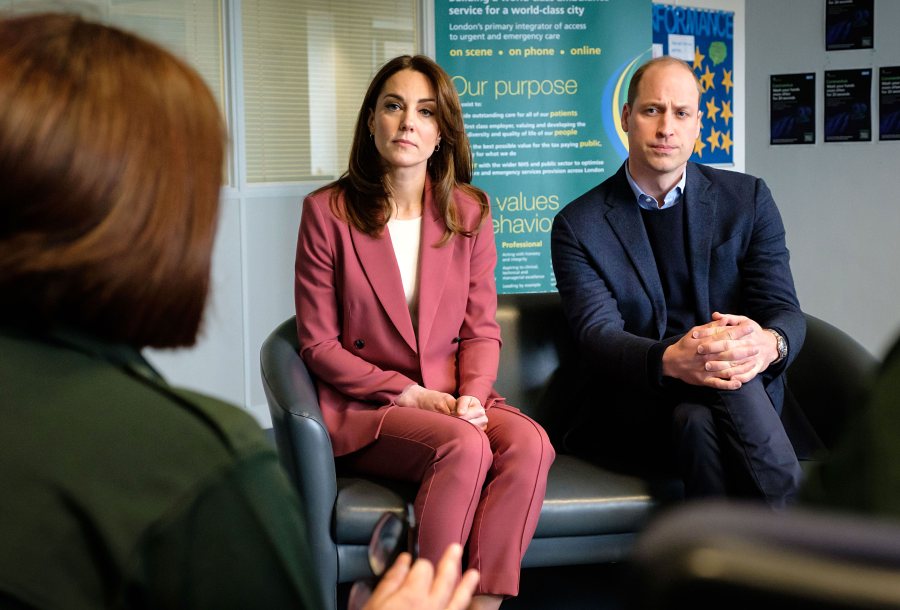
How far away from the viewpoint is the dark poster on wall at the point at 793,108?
6.43 metres

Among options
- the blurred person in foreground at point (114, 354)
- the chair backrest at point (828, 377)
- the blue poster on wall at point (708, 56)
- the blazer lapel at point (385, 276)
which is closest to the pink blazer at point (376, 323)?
the blazer lapel at point (385, 276)

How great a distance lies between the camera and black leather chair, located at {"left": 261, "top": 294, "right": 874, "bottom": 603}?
2.58 metres

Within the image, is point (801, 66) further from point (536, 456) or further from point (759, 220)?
point (536, 456)

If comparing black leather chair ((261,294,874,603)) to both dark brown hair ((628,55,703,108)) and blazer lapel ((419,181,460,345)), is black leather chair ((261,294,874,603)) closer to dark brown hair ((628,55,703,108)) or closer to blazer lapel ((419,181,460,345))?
blazer lapel ((419,181,460,345))

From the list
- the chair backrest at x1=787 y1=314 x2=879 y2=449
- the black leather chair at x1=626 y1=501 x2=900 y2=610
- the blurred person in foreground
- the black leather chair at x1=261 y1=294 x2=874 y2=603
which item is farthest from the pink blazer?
the black leather chair at x1=626 y1=501 x2=900 y2=610

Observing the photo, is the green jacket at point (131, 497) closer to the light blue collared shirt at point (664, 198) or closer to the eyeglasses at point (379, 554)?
the eyeglasses at point (379, 554)

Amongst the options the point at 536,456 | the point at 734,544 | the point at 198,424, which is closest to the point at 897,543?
the point at 734,544

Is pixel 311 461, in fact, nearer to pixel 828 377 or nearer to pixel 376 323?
pixel 376 323

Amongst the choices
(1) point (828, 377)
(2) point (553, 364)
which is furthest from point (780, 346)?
(2) point (553, 364)

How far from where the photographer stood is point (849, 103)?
6375 millimetres

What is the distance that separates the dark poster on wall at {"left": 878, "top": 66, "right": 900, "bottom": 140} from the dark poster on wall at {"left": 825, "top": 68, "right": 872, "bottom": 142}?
6 centimetres

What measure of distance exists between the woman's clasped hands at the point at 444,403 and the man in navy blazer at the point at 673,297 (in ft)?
1.23

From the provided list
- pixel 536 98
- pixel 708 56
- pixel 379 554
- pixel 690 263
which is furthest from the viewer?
pixel 708 56

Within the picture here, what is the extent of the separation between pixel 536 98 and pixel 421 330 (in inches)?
101
